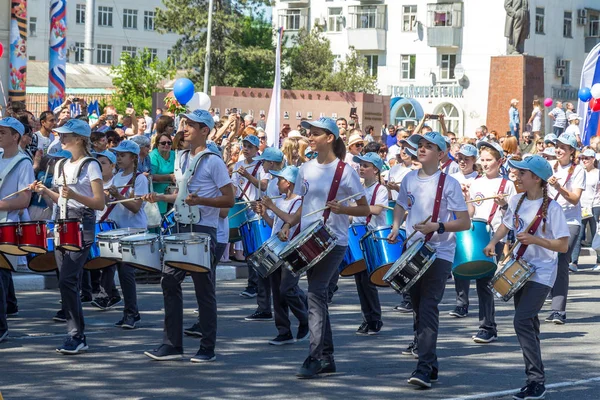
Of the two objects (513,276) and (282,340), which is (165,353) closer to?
(282,340)

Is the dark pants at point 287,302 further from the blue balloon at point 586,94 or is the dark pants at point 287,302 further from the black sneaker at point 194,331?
the blue balloon at point 586,94

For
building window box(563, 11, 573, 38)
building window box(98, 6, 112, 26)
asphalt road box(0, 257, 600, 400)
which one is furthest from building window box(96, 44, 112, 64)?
asphalt road box(0, 257, 600, 400)

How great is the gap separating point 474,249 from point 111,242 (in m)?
3.36

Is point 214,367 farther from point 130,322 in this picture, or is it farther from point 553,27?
point 553,27

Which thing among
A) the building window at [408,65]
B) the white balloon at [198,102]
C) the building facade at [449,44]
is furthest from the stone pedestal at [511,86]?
the building window at [408,65]

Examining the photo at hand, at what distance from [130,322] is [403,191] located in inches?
142

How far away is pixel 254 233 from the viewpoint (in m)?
13.0

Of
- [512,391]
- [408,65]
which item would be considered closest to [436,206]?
[512,391]

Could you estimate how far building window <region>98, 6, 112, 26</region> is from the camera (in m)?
92.9

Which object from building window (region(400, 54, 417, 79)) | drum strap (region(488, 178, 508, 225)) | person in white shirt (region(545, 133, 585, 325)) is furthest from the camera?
building window (region(400, 54, 417, 79))

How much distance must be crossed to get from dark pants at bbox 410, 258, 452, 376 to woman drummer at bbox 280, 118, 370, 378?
0.68 metres

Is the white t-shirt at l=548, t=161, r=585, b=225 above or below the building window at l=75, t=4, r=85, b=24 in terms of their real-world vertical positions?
below

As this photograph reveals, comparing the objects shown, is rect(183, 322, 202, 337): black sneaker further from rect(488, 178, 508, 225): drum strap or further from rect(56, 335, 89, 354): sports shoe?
rect(488, 178, 508, 225): drum strap

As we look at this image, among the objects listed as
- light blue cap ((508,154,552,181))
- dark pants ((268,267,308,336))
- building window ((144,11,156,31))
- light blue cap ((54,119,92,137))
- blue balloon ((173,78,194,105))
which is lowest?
dark pants ((268,267,308,336))
